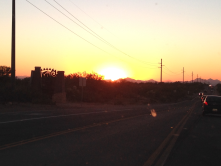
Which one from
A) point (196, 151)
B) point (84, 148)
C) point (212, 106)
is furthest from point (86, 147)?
point (212, 106)

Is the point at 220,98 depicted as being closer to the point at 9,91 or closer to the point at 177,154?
the point at 177,154

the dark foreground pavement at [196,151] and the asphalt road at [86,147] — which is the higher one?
the asphalt road at [86,147]

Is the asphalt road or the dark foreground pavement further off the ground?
the asphalt road

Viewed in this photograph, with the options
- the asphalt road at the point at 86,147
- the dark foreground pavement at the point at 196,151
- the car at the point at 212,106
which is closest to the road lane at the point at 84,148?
the asphalt road at the point at 86,147

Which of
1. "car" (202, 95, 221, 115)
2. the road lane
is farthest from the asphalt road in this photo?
"car" (202, 95, 221, 115)

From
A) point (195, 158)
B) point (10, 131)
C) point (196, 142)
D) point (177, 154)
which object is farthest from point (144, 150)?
point (10, 131)

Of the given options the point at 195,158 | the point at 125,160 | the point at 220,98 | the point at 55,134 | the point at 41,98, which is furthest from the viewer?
the point at 41,98

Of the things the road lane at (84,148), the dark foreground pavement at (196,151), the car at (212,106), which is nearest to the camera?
the road lane at (84,148)

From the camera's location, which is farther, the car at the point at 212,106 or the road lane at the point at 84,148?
the car at the point at 212,106

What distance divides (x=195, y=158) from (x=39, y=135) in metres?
6.31

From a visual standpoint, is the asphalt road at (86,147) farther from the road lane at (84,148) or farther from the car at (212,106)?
the car at (212,106)

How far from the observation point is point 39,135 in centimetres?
1137

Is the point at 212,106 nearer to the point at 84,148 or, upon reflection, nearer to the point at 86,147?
the point at 86,147

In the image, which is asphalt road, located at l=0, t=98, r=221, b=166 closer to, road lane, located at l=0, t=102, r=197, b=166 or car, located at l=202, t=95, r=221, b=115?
road lane, located at l=0, t=102, r=197, b=166
